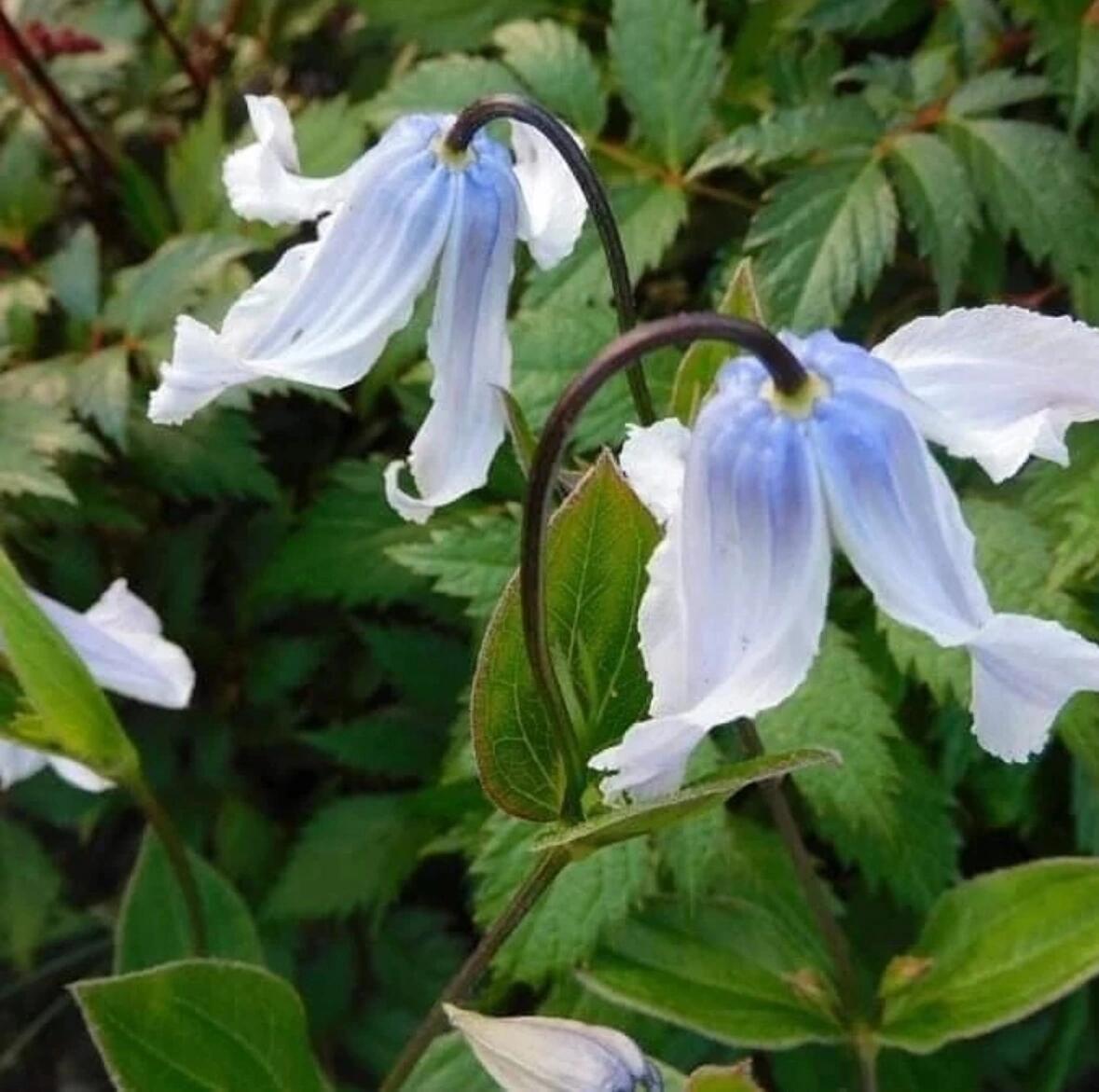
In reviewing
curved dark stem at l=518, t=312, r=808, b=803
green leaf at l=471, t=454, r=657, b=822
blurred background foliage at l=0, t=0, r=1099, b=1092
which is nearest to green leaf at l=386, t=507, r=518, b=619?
blurred background foliage at l=0, t=0, r=1099, b=1092

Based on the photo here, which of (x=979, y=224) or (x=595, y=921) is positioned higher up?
(x=979, y=224)

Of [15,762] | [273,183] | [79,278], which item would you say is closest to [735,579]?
[273,183]

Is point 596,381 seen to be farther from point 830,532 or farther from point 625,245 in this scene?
point 625,245

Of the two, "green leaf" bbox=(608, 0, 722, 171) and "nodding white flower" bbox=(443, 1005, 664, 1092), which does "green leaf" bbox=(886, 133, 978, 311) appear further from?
"nodding white flower" bbox=(443, 1005, 664, 1092)

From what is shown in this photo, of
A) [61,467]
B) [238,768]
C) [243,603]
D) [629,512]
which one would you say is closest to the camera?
[629,512]

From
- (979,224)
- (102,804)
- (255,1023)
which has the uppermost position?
(979,224)

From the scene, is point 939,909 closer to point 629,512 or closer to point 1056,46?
point 629,512

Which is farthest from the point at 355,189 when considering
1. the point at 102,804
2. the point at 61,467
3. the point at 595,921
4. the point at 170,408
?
the point at 102,804

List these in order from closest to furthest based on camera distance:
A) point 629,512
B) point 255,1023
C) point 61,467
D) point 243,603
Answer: point 629,512 < point 255,1023 < point 61,467 < point 243,603
